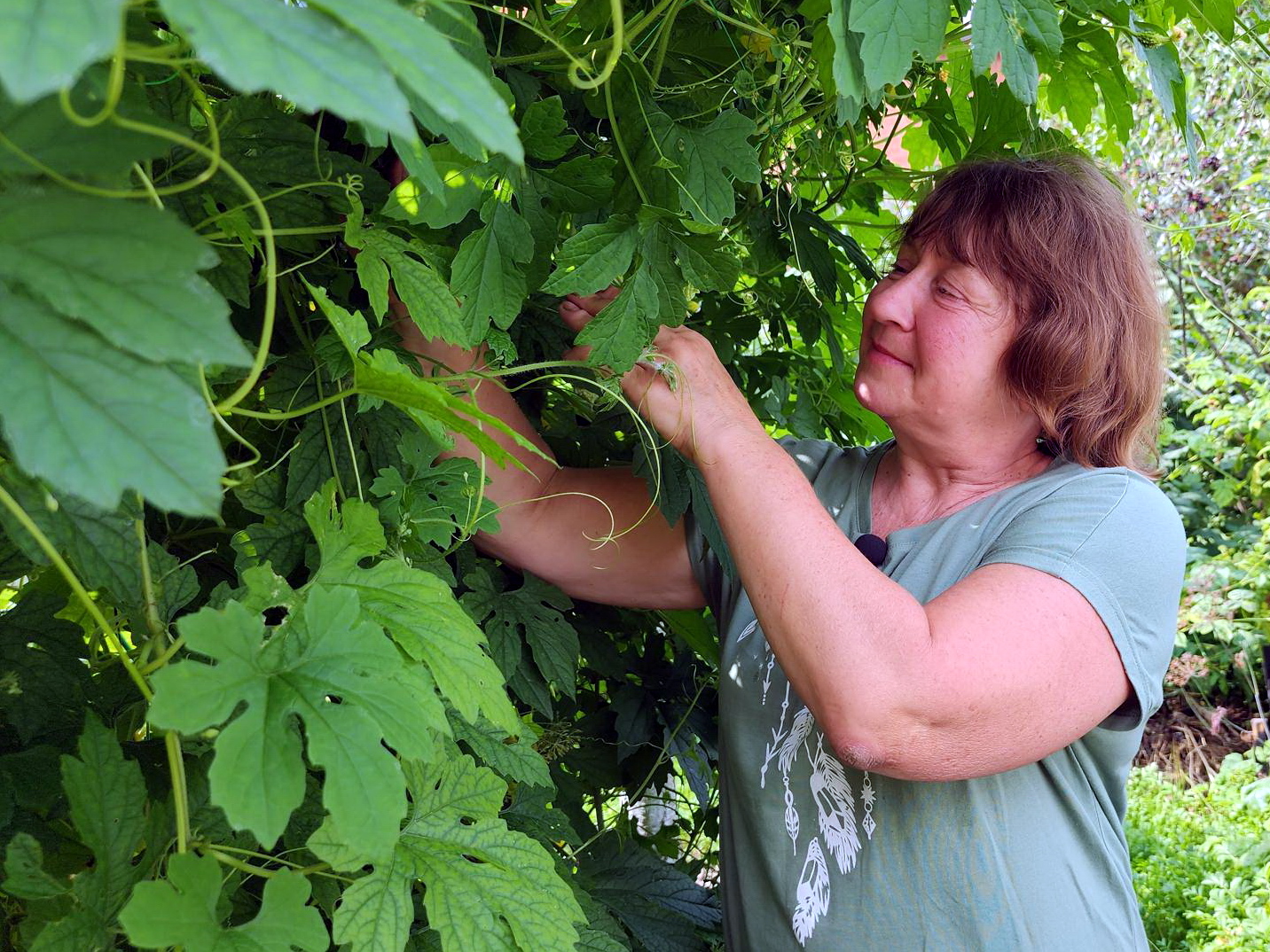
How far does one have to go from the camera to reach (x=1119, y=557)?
128 centimetres

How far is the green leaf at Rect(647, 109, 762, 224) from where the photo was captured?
3.62 feet

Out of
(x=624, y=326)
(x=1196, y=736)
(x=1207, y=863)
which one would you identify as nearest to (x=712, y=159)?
(x=624, y=326)

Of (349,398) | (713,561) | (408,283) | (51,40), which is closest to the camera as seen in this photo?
(51,40)

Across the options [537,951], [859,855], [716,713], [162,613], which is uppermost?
[162,613]

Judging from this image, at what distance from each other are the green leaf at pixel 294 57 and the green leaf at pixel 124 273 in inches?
3.5

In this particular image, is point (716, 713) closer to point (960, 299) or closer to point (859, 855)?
point (859, 855)

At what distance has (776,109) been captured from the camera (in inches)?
52.7

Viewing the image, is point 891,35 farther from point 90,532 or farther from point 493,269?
point 90,532

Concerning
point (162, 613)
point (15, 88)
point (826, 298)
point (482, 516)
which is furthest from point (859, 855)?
point (15, 88)

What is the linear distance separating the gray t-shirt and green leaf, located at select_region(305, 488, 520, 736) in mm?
449

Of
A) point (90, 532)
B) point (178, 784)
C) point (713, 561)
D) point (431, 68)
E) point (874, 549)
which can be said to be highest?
point (431, 68)

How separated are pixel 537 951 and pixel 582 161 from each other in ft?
2.22

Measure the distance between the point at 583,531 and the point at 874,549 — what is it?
14.4 inches

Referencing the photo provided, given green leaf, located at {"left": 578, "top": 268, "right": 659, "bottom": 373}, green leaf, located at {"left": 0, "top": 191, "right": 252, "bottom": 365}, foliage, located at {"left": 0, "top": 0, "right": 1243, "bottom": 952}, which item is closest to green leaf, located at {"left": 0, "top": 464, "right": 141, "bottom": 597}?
foliage, located at {"left": 0, "top": 0, "right": 1243, "bottom": 952}
